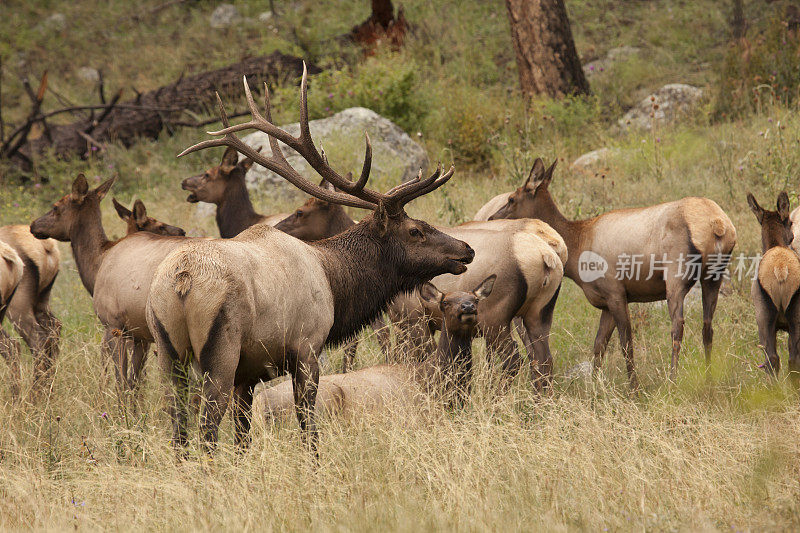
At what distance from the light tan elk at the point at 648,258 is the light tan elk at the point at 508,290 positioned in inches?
22.3

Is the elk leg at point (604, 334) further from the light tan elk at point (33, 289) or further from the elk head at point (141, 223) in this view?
the light tan elk at point (33, 289)

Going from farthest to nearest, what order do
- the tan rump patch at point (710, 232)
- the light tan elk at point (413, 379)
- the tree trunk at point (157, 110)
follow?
the tree trunk at point (157, 110) < the tan rump patch at point (710, 232) < the light tan elk at point (413, 379)

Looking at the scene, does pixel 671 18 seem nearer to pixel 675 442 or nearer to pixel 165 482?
pixel 675 442

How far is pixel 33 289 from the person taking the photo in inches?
310

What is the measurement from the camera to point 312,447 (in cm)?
505

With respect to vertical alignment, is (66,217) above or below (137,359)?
above

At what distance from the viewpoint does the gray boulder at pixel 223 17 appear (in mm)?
19828

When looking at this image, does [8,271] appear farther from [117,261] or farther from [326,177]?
[326,177]

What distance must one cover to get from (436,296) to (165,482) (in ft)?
8.70

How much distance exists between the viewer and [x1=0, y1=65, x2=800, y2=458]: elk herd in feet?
14.8

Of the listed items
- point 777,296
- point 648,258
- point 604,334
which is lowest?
point 604,334

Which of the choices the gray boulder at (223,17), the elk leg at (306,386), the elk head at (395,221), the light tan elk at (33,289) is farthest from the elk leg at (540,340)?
the gray boulder at (223,17)

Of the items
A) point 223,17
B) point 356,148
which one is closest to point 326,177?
point 356,148

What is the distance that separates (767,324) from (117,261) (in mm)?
4806
